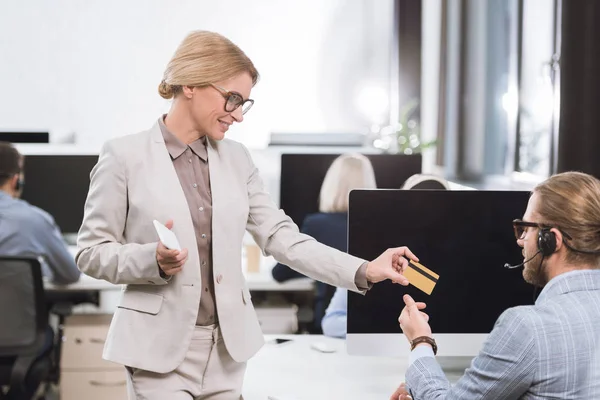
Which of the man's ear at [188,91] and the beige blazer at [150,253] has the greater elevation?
the man's ear at [188,91]

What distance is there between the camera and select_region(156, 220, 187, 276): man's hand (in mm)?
1641

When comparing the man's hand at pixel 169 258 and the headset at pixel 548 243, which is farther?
the man's hand at pixel 169 258

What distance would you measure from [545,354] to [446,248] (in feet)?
2.48

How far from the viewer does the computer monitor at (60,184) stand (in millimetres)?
4098

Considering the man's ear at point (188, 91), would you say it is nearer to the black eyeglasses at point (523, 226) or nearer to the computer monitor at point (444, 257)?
the computer monitor at point (444, 257)

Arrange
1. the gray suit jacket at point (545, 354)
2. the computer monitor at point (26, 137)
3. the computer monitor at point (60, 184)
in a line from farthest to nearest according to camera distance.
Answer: the computer monitor at point (26, 137) → the computer monitor at point (60, 184) → the gray suit jacket at point (545, 354)

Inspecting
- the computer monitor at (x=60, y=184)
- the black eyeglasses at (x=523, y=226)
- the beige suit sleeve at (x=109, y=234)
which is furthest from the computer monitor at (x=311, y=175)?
the black eyeglasses at (x=523, y=226)

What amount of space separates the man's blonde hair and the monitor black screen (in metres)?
1.45

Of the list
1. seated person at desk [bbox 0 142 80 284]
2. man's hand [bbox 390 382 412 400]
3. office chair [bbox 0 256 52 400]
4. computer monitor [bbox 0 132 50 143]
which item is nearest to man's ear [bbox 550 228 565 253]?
man's hand [bbox 390 382 412 400]

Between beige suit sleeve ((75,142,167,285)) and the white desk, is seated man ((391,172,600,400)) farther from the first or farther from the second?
beige suit sleeve ((75,142,167,285))

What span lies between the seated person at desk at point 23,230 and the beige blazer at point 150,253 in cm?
189

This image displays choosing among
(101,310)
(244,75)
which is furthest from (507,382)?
(101,310)

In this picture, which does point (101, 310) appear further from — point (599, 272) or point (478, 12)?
point (478, 12)

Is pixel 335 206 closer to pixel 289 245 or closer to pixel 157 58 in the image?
pixel 289 245
